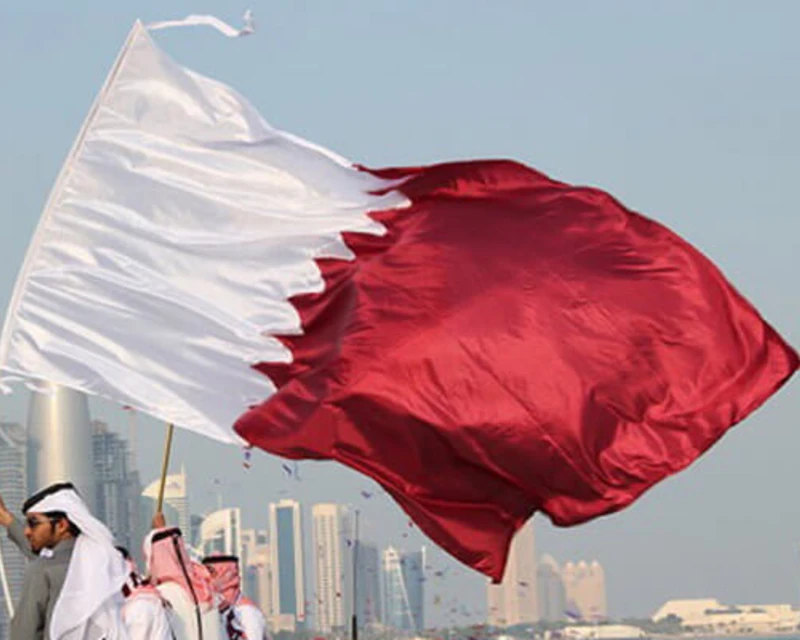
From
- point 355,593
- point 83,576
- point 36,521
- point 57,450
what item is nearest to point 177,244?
point 36,521

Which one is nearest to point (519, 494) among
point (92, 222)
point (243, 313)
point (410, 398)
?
point (410, 398)

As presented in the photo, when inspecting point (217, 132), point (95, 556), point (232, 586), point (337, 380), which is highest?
point (217, 132)

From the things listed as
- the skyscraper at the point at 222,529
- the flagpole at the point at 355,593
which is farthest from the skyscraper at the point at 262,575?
the flagpole at the point at 355,593

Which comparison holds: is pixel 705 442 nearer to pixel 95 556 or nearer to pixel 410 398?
pixel 410 398

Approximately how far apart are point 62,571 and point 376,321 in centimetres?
186

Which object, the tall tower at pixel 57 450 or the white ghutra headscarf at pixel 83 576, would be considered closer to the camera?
the white ghutra headscarf at pixel 83 576

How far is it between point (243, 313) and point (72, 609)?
1545 mm

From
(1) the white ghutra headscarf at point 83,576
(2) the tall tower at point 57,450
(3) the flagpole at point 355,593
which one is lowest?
(2) the tall tower at point 57,450

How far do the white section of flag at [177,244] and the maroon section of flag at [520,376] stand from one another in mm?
212

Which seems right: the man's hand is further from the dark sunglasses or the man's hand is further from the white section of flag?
the white section of flag

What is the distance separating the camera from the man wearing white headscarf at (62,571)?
12.1 metres

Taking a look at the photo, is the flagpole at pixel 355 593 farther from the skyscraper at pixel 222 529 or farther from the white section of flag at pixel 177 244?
the skyscraper at pixel 222 529

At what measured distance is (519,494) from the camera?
12578mm

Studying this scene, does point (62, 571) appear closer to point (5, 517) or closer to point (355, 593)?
point (5, 517)
